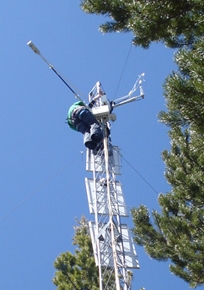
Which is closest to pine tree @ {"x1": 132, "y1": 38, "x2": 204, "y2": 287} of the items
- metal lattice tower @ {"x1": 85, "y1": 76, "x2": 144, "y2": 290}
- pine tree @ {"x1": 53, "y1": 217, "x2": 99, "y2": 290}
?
metal lattice tower @ {"x1": 85, "y1": 76, "x2": 144, "y2": 290}

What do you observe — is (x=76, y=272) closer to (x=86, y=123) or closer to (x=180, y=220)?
(x=86, y=123)

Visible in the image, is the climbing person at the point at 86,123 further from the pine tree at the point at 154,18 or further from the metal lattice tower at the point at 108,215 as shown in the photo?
the pine tree at the point at 154,18

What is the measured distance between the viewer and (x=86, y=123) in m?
12.6

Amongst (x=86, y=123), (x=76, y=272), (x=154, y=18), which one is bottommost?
(x=154, y=18)

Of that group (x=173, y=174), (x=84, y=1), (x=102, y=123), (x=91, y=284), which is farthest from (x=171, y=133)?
(x=91, y=284)

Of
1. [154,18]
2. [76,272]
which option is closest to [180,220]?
[154,18]

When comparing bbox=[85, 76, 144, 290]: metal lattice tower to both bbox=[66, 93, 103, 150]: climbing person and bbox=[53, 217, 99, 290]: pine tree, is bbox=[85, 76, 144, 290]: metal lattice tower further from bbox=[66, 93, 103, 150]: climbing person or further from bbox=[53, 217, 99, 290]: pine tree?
bbox=[53, 217, 99, 290]: pine tree

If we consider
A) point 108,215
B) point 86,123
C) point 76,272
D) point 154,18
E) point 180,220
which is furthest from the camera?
point 86,123

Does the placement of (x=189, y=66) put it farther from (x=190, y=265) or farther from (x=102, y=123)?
(x=102, y=123)

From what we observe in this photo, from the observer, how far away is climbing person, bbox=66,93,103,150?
12164mm

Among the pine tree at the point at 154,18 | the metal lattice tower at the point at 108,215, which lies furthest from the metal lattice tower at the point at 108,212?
the pine tree at the point at 154,18

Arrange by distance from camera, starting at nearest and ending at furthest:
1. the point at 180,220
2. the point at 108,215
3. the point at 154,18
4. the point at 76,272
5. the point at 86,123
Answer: the point at 154,18 → the point at 180,220 → the point at 108,215 → the point at 76,272 → the point at 86,123

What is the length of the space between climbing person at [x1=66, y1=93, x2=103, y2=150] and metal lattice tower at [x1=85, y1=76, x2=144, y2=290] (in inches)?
7.6

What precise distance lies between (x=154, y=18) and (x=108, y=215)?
5.77 m
